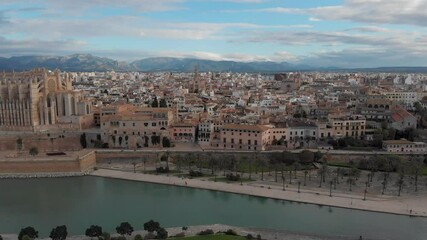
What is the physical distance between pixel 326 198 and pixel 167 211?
6.37 m

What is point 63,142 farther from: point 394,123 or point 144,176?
point 394,123

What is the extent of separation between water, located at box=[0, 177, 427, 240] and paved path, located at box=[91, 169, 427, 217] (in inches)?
13.9

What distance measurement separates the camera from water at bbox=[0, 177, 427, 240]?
16078 mm

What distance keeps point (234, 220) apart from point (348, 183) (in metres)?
6.53

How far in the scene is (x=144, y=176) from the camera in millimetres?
22484

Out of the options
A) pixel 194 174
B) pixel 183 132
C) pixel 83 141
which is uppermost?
pixel 183 132

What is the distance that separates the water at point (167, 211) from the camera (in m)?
16.1

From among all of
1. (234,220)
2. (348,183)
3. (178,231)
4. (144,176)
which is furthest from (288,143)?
(178,231)

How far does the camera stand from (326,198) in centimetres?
1875

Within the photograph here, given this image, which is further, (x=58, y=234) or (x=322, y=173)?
(x=322, y=173)

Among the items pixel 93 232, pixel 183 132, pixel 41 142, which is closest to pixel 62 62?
pixel 41 142

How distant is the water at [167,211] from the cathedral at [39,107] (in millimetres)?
7839

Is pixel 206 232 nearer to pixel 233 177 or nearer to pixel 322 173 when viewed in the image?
pixel 233 177

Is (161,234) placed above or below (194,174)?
above
